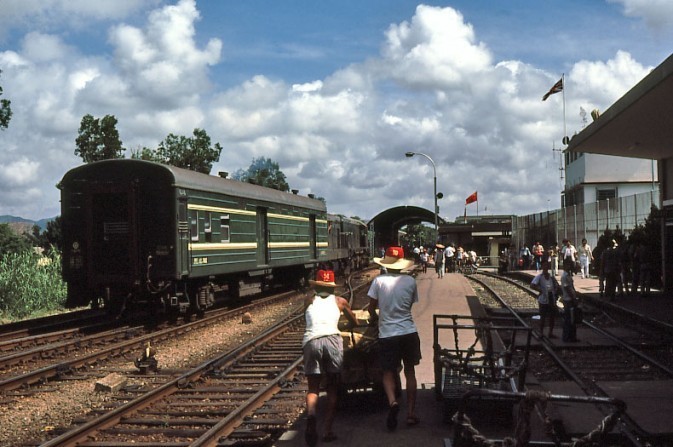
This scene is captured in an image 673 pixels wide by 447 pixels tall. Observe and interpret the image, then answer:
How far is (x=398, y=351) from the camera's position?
7488 millimetres

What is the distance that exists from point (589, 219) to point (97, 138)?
142ft

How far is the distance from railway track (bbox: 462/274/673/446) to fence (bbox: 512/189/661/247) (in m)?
9.83

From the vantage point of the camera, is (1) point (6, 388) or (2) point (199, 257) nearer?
(1) point (6, 388)

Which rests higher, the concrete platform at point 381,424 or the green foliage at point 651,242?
the green foliage at point 651,242

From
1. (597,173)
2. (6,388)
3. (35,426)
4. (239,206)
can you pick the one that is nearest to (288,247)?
(239,206)

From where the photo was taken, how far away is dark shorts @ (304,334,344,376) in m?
7.17

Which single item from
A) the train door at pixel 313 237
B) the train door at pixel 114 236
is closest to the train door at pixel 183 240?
the train door at pixel 114 236

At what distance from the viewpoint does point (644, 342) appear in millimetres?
14266

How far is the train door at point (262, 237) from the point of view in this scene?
69.4 ft

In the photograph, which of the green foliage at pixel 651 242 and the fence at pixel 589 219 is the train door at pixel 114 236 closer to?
the green foliage at pixel 651 242

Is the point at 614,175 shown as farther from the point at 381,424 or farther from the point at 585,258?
the point at 381,424

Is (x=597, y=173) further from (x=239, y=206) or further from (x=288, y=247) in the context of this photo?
(x=239, y=206)

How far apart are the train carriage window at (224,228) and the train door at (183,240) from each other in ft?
6.21

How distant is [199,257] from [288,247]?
7.35m
